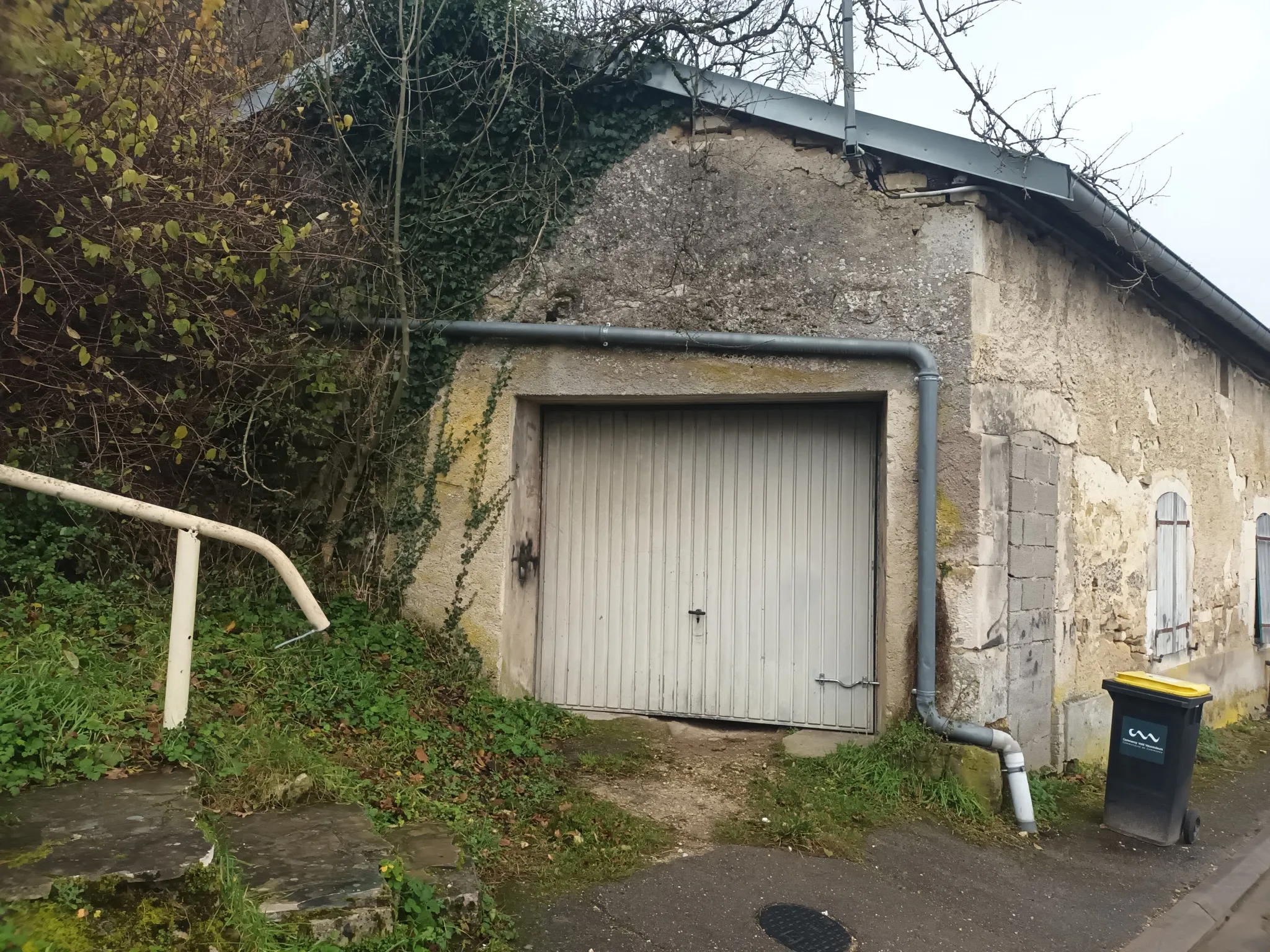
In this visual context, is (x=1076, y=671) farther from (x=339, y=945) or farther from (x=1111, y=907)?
(x=339, y=945)

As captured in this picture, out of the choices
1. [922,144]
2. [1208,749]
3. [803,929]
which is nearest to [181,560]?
[803,929]

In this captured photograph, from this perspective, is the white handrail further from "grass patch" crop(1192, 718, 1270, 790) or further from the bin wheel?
"grass patch" crop(1192, 718, 1270, 790)

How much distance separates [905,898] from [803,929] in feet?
2.02

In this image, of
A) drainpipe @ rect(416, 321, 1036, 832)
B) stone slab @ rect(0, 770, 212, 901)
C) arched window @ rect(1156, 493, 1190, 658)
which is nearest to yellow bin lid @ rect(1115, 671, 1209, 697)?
drainpipe @ rect(416, 321, 1036, 832)

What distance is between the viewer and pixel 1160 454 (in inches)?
296

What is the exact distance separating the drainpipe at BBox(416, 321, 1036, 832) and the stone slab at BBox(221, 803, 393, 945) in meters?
3.12

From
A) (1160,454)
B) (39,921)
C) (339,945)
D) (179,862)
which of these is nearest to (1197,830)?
(1160,454)

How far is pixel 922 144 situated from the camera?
211 inches

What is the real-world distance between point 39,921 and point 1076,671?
6.01 meters

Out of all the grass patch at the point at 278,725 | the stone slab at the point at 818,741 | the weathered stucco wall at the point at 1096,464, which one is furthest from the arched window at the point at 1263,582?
the grass patch at the point at 278,725

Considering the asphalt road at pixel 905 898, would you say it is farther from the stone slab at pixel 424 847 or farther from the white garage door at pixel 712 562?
the white garage door at pixel 712 562

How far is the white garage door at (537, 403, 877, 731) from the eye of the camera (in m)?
5.88

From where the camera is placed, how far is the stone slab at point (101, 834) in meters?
2.61

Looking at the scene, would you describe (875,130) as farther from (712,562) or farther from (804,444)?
(712,562)
